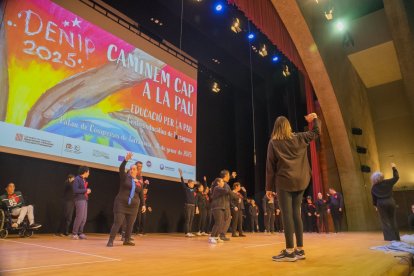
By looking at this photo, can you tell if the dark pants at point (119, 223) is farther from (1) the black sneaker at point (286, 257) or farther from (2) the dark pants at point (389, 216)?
(2) the dark pants at point (389, 216)

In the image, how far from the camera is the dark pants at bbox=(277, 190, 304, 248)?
2604 millimetres

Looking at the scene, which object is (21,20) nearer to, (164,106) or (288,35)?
(164,106)

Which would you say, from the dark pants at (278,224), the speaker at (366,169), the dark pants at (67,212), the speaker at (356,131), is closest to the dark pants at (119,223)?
the dark pants at (67,212)

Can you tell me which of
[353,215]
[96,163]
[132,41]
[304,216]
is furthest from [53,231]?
[353,215]

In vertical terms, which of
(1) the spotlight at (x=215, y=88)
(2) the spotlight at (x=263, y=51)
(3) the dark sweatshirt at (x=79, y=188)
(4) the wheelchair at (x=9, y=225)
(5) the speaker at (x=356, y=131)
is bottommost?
(4) the wheelchair at (x=9, y=225)

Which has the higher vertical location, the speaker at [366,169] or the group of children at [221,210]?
the speaker at [366,169]

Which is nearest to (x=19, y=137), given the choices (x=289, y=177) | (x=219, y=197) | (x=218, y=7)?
(x=219, y=197)

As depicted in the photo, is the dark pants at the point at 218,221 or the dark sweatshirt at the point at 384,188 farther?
the dark pants at the point at 218,221

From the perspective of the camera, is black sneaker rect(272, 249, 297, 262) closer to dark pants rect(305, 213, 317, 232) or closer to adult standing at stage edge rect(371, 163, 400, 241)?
adult standing at stage edge rect(371, 163, 400, 241)

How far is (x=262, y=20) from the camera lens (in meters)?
7.68

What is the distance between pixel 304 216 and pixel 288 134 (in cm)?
884

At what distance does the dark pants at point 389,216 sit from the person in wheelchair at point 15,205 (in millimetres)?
6038

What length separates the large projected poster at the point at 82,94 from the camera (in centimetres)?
553

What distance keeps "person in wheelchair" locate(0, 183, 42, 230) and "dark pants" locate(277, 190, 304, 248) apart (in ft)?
15.7
